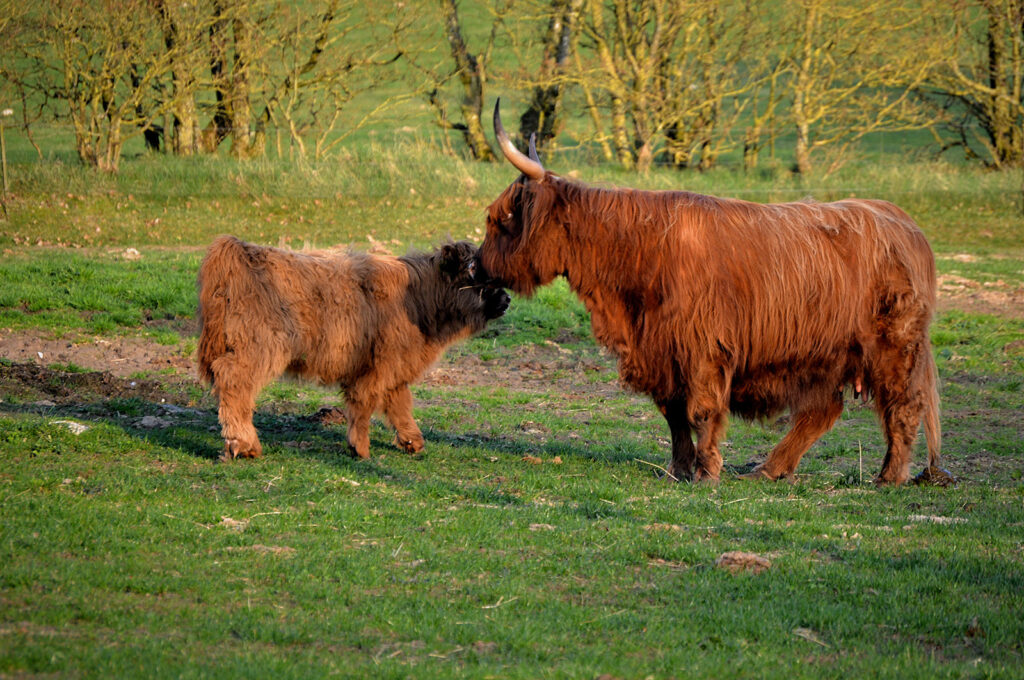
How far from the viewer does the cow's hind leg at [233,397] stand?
23.5ft

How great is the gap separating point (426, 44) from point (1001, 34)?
13.1 m

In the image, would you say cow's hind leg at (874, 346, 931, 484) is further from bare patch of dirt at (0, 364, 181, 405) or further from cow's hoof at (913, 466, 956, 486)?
bare patch of dirt at (0, 364, 181, 405)

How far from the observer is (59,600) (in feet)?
14.2

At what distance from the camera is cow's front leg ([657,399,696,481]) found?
7.38m

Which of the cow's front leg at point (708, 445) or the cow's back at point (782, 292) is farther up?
the cow's back at point (782, 292)

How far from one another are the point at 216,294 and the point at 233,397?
0.73 meters

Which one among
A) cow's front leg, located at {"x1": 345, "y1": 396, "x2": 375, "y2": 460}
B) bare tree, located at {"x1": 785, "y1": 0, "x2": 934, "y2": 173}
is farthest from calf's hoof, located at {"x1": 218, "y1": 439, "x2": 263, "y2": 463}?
bare tree, located at {"x1": 785, "y1": 0, "x2": 934, "y2": 173}

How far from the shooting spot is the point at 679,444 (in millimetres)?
7473

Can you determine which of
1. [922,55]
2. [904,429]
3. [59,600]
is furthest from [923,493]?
[922,55]

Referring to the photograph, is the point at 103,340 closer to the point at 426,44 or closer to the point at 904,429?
the point at 904,429

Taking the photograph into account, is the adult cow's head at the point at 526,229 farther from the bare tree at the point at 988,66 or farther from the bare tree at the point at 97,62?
the bare tree at the point at 988,66

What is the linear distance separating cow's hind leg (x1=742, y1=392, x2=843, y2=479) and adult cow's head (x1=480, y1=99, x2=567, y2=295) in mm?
2095

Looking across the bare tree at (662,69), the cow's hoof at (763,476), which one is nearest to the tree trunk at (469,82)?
the bare tree at (662,69)

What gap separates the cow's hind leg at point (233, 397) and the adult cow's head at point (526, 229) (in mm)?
1909
